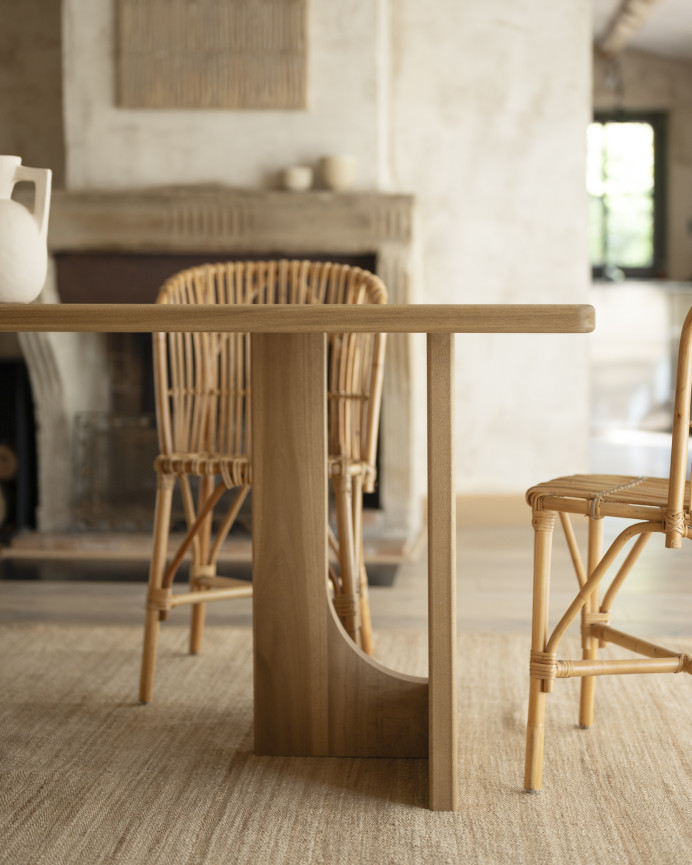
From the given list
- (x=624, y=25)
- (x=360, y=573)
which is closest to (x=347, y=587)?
(x=360, y=573)

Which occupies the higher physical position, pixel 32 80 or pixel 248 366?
pixel 32 80

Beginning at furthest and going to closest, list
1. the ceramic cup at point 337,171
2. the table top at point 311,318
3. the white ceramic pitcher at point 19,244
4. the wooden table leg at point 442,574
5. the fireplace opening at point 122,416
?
the fireplace opening at point 122,416
the ceramic cup at point 337,171
the white ceramic pitcher at point 19,244
the wooden table leg at point 442,574
the table top at point 311,318

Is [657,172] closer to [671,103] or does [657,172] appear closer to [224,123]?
[671,103]

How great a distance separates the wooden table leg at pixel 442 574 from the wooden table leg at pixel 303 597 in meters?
0.20

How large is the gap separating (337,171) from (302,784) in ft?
8.72

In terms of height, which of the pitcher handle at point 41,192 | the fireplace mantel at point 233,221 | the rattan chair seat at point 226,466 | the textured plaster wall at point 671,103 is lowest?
the rattan chair seat at point 226,466

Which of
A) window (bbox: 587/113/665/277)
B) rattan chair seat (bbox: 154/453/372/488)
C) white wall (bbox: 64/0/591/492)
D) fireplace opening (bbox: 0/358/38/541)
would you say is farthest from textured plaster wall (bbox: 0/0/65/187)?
window (bbox: 587/113/665/277)

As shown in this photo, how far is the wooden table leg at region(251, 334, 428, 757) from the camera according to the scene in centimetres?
185

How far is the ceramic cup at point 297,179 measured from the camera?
3912 millimetres

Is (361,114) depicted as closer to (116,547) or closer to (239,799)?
(116,547)

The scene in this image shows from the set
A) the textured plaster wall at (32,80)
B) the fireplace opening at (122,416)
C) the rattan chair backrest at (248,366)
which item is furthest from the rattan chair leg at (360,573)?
the textured plaster wall at (32,80)

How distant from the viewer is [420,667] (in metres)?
2.50

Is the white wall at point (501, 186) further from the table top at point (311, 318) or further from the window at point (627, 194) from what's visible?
the window at point (627, 194)

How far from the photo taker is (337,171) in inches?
153
